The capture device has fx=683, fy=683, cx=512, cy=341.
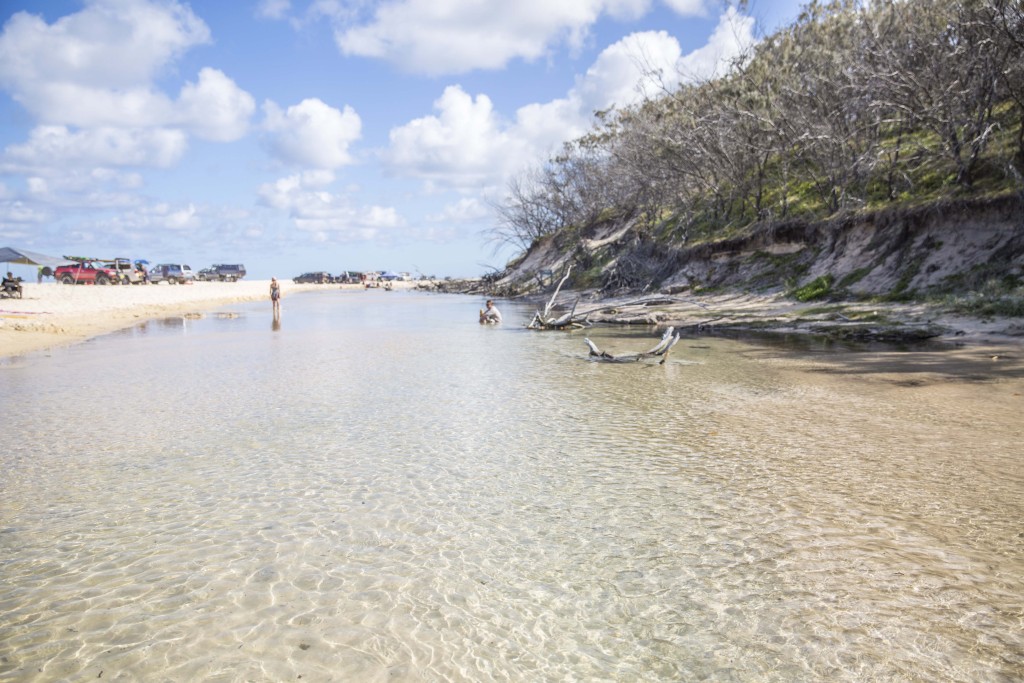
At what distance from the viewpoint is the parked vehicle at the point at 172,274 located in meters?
66.0

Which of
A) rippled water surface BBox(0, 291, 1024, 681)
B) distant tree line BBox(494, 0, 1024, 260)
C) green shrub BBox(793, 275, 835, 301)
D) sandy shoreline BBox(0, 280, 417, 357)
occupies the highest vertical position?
distant tree line BBox(494, 0, 1024, 260)

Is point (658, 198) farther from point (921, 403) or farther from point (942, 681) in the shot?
point (942, 681)

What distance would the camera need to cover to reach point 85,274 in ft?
175

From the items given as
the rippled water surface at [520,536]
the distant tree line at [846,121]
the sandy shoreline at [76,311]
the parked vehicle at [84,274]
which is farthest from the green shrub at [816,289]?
the parked vehicle at [84,274]

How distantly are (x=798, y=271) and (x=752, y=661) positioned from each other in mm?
23419

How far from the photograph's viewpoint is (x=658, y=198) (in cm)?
4253

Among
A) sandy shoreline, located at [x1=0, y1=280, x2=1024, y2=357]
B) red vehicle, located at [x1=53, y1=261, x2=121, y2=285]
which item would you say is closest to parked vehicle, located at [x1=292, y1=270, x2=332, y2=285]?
red vehicle, located at [x1=53, y1=261, x2=121, y2=285]

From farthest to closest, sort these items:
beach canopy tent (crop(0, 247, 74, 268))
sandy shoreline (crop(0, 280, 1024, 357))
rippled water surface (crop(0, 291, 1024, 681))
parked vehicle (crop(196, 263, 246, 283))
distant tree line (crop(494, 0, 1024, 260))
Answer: parked vehicle (crop(196, 263, 246, 283)) → beach canopy tent (crop(0, 247, 74, 268)) → distant tree line (crop(494, 0, 1024, 260)) → sandy shoreline (crop(0, 280, 1024, 357)) → rippled water surface (crop(0, 291, 1024, 681))

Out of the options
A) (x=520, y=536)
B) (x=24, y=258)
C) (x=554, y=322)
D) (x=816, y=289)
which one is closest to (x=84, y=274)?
(x=24, y=258)

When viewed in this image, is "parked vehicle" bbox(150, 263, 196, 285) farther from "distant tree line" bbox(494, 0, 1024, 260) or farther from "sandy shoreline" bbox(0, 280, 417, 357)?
"distant tree line" bbox(494, 0, 1024, 260)

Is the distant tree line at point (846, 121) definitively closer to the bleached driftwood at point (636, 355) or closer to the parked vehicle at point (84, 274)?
the bleached driftwood at point (636, 355)

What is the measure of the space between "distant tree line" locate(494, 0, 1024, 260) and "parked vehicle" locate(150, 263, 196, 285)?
46.9 meters

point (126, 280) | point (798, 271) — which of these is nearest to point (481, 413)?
point (798, 271)

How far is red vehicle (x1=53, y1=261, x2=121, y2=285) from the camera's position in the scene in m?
52.8
